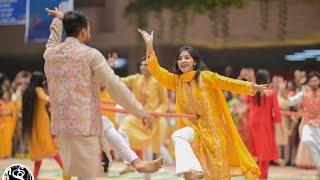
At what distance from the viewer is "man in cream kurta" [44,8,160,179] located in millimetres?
4301

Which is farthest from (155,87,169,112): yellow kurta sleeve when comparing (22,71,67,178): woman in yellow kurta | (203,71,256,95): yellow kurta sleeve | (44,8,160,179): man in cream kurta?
(44,8,160,179): man in cream kurta

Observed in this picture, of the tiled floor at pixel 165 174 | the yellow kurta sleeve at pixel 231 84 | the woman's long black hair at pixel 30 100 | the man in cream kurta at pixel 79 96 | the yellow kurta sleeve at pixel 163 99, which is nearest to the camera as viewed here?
the man in cream kurta at pixel 79 96

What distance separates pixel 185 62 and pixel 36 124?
2.85m

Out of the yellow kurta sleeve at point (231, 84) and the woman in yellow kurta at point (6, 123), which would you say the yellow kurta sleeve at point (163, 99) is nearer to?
the yellow kurta sleeve at point (231, 84)

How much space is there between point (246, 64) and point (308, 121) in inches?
273

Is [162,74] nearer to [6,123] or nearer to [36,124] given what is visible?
[36,124]

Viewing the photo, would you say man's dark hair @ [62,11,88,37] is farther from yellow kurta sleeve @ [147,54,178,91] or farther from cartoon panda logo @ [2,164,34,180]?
yellow kurta sleeve @ [147,54,178,91]

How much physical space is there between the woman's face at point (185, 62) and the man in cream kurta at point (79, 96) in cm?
157

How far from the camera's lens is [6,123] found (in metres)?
12.2

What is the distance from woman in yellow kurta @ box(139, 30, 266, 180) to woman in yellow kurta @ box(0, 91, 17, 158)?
260 inches

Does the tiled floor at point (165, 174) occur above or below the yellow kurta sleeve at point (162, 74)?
below

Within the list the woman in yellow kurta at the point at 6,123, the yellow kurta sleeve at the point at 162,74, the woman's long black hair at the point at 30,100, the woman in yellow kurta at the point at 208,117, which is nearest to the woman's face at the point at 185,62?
the woman in yellow kurta at the point at 208,117

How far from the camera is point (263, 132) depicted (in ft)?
26.9

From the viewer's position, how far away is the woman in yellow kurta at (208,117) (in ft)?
19.0
